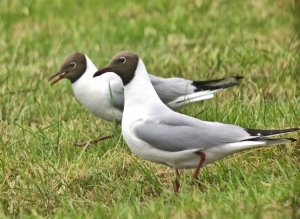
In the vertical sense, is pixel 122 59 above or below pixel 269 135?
above

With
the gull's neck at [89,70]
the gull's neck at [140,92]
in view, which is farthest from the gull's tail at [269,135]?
the gull's neck at [89,70]

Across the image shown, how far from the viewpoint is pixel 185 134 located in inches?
194

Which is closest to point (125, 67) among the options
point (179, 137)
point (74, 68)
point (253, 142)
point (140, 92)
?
point (140, 92)

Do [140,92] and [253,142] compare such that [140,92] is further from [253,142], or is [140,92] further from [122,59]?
[253,142]

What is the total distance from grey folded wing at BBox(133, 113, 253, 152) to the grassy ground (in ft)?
0.81

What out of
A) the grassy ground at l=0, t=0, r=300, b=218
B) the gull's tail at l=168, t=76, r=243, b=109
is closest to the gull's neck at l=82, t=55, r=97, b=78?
the grassy ground at l=0, t=0, r=300, b=218

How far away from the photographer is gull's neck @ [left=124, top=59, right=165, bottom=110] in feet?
16.9

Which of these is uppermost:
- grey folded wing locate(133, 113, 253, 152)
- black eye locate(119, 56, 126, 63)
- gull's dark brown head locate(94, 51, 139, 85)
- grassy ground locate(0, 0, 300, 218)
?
black eye locate(119, 56, 126, 63)

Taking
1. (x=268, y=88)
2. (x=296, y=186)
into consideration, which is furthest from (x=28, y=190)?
(x=268, y=88)

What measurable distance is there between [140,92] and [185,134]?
0.44 metres

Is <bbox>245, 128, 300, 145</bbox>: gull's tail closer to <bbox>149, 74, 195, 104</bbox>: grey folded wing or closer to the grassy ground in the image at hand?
the grassy ground

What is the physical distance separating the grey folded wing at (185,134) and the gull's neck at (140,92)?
0.62 ft

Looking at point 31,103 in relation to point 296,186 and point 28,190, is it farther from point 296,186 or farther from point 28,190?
point 296,186

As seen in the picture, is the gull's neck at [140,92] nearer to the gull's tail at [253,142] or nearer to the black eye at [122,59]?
the black eye at [122,59]
